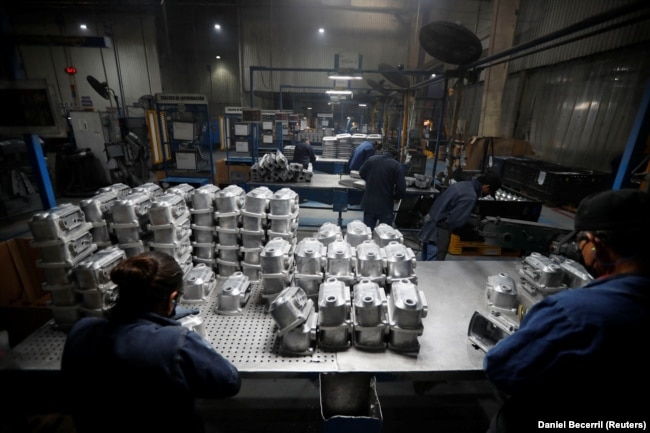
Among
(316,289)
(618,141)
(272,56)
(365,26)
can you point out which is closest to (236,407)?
(316,289)

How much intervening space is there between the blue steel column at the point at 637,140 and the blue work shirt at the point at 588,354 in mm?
1816

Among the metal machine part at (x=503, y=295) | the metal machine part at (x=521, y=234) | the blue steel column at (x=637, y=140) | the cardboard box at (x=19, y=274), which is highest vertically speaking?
the blue steel column at (x=637, y=140)

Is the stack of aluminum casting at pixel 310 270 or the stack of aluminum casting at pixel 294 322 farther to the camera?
the stack of aluminum casting at pixel 310 270

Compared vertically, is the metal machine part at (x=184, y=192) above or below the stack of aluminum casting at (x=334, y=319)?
above

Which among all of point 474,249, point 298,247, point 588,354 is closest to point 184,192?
point 298,247

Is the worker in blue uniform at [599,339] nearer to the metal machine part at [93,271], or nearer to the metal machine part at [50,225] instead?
the metal machine part at [93,271]

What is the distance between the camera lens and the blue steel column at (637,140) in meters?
2.32

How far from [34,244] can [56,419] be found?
5.24 ft

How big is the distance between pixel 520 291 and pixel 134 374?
3009 millimetres

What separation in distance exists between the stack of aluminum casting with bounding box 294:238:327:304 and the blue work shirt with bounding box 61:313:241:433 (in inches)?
51.7

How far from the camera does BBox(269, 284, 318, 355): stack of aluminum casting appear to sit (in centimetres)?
223

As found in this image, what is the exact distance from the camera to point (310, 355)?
2.29 meters
